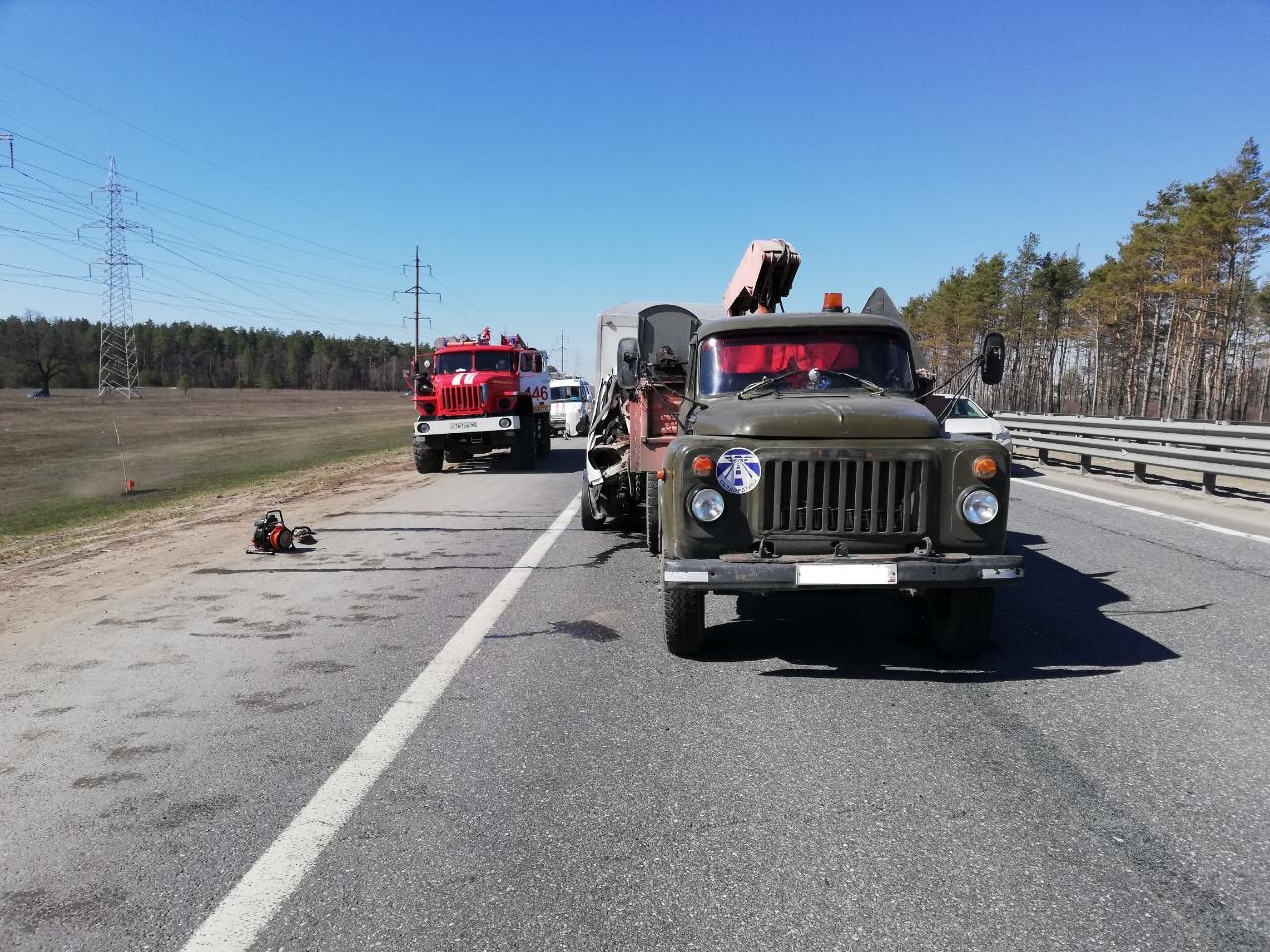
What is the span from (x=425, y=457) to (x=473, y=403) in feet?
5.52

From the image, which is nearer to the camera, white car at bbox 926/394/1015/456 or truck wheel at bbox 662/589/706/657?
truck wheel at bbox 662/589/706/657

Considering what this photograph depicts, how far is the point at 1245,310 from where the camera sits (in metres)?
50.7

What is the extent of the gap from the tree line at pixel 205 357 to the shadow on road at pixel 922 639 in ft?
379

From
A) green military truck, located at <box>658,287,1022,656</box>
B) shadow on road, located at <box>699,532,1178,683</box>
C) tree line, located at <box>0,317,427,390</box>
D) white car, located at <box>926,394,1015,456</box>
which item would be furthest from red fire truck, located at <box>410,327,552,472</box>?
tree line, located at <box>0,317,427,390</box>

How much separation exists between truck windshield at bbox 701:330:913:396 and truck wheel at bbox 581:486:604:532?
423 centimetres

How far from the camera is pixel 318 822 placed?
320 cm

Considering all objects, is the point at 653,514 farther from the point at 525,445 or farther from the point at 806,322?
the point at 525,445

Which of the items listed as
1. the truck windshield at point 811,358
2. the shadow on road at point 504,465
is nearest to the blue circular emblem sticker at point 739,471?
the truck windshield at point 811,358

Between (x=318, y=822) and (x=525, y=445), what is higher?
(x=525, y=445)

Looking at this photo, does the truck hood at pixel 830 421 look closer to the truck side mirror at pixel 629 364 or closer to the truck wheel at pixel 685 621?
the truck wheel at pixel 685 621

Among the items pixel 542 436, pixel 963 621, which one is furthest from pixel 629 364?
pixel 542 436

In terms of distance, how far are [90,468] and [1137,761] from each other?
2999cm

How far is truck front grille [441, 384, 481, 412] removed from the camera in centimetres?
1888

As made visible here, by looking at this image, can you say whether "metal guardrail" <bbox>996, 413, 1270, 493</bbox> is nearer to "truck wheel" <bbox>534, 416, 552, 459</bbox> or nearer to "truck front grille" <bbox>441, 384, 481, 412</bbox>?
"truck wheel" <bbox>534, 416, 552, 459</bbox>
